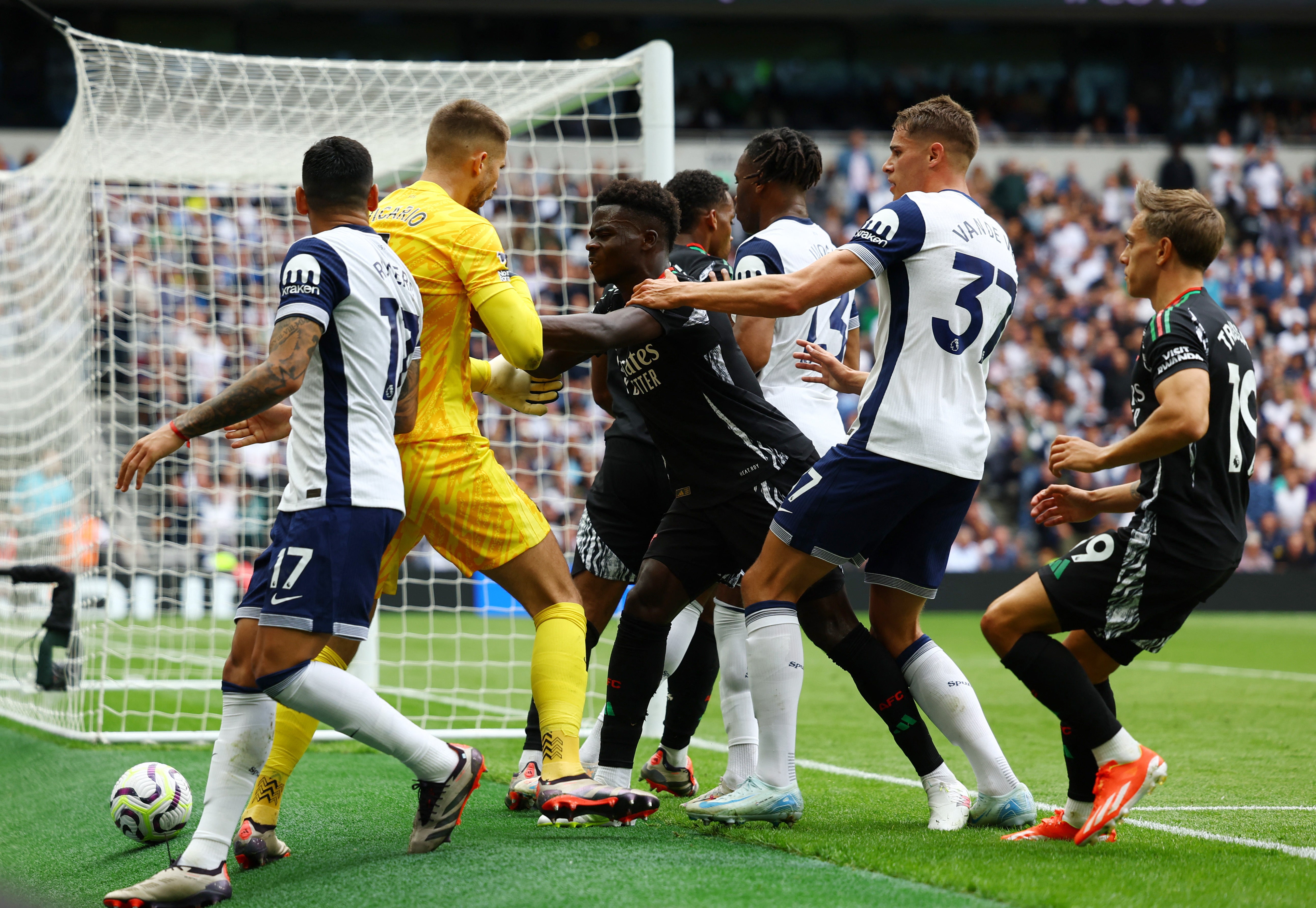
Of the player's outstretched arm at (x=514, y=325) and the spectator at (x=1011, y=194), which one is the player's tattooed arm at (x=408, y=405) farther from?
the spectator at (x=1011, y=194)

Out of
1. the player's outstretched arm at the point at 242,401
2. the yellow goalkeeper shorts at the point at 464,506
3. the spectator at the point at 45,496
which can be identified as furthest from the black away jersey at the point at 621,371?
the spectator at the point at 45,496

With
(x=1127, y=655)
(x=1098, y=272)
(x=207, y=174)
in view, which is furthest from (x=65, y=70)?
(x=1127, y=655)

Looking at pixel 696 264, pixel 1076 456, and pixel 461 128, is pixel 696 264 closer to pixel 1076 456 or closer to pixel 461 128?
pixel 461 128

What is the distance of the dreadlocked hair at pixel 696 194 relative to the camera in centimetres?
539

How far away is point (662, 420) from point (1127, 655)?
5.67 feet

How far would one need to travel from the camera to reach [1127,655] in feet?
13.8

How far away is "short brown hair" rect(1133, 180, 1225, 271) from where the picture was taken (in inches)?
161

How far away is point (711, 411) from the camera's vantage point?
179 inches

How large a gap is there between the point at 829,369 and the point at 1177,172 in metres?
21.5

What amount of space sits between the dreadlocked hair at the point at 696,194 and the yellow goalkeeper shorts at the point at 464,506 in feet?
5.41

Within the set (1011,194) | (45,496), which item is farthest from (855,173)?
(45,496)

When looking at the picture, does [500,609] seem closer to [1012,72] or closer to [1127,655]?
[1127,655]

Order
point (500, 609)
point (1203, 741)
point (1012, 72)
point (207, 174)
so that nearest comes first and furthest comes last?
point (1203, 741)
point (207, 174)
point (500, 609)
point (1012, 72)

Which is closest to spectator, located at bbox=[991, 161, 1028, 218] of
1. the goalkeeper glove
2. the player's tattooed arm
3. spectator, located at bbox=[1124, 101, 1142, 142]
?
spectator, located at bbox=[1124, 101, 1142, 142]
